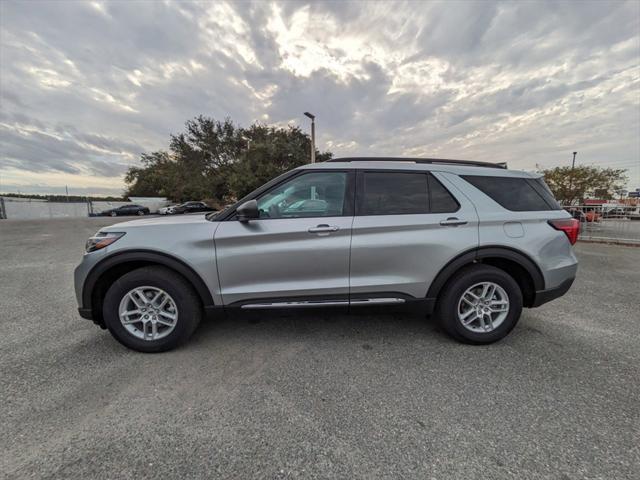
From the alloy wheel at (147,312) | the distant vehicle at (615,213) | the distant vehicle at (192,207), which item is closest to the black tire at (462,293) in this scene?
the alloy wheel at (147,312)

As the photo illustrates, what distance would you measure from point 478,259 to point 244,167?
24.7 metres

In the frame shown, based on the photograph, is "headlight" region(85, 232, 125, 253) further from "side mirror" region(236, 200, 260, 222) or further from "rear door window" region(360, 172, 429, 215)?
"rear door window" region(360, 172, 429, 215)

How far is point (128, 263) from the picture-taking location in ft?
8.57

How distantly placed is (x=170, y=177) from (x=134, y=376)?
38.0 meters

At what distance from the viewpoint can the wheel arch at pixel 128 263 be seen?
250cm

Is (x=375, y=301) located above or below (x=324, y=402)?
above

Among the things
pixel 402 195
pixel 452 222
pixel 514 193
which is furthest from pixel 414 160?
pixel 514 193

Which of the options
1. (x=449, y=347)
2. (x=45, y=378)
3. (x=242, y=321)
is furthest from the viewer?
(x=242, y=321)

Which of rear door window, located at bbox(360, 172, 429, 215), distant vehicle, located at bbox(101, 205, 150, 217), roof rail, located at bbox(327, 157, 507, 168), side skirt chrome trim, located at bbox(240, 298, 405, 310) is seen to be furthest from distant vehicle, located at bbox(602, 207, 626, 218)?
distant vehicle, located at bbox(101, 205, 150, 217)

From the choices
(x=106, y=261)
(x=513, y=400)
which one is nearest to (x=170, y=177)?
(x=106, y=261)

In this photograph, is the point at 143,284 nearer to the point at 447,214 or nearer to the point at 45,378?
the point at 45,378

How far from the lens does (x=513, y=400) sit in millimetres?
1982

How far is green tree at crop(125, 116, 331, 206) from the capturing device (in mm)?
24828

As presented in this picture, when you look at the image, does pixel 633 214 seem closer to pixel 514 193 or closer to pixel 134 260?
pixel 514 193
